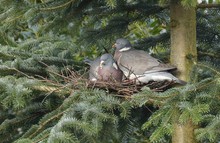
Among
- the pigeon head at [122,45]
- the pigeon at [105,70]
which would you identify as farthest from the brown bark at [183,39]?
the pigeon head at [122,45]

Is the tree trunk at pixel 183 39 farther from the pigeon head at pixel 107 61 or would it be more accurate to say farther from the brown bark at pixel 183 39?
the pigeon head at pixel 107 61

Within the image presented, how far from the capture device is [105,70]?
3996 millimetres

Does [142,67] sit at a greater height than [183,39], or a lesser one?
lesser

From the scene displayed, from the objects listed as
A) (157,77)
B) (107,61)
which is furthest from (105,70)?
(157,77)

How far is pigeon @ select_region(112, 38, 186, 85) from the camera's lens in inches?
143

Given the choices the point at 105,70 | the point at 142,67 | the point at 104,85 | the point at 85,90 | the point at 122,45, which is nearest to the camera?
the point at 85,90

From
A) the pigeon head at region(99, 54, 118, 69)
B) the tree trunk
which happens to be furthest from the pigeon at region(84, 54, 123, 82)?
the tree trunk

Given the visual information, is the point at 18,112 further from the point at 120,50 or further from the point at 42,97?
the point at 120,50

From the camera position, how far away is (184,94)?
2.71m

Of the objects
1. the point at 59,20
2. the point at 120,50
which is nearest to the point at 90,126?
the point at 59,20

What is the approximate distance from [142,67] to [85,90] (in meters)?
0.80

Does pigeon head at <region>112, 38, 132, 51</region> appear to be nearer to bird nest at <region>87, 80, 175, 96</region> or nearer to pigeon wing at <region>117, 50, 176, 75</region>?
pigeon wing at <region>117, 50, 176, 75</region>

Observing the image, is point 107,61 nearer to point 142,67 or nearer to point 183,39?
point 142,67

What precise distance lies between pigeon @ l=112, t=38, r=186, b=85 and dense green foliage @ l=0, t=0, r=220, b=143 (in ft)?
0.61
